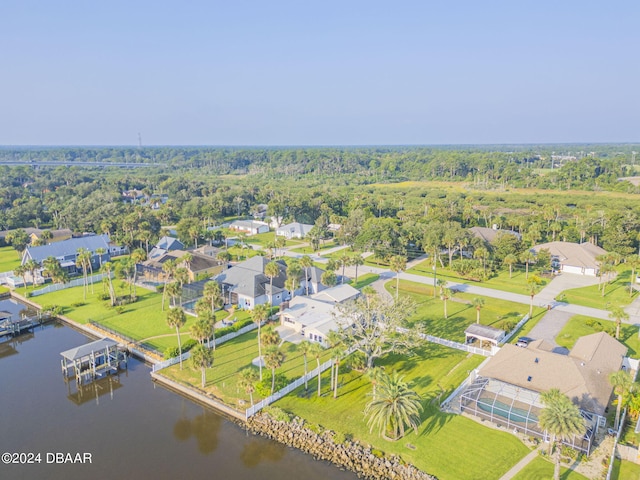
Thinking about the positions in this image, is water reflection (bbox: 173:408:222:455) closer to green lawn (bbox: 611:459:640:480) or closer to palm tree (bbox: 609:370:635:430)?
green lawn (bbox: 611:459:640:480)

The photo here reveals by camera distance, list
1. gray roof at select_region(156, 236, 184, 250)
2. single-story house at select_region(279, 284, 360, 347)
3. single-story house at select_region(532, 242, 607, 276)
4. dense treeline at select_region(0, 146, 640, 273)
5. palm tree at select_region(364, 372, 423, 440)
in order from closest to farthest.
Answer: palm tree at select_region(364, 372, 423, 440)
single-story house at select_region(279, 284, 360, 347)
single-story house at select_region(532, 242, 607, 276)
dense treeline at select_region(0, 146, 640, 273)
gray roof at select_region(156, 236, 184, 250)

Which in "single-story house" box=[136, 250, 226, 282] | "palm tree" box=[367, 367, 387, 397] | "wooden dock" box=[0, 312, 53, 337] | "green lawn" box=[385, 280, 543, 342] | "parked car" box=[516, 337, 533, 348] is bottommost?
"wooden dock" box=[0, 312, 53, 337]

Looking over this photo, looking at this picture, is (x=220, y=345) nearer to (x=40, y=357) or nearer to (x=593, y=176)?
(x=40, y=357)

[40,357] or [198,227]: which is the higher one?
[198,227]

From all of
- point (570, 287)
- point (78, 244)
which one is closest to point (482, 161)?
point (570, 287)

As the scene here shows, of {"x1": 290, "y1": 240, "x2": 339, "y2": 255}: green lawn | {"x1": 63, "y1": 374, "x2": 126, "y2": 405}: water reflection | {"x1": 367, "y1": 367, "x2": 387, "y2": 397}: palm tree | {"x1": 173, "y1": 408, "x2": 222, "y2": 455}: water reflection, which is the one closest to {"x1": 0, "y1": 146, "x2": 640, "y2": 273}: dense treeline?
{"x1": 290, "y1": 240, "x2": 339, "y2": 255}: green lawn

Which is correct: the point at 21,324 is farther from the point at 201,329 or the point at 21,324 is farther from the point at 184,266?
the point at 201,329
